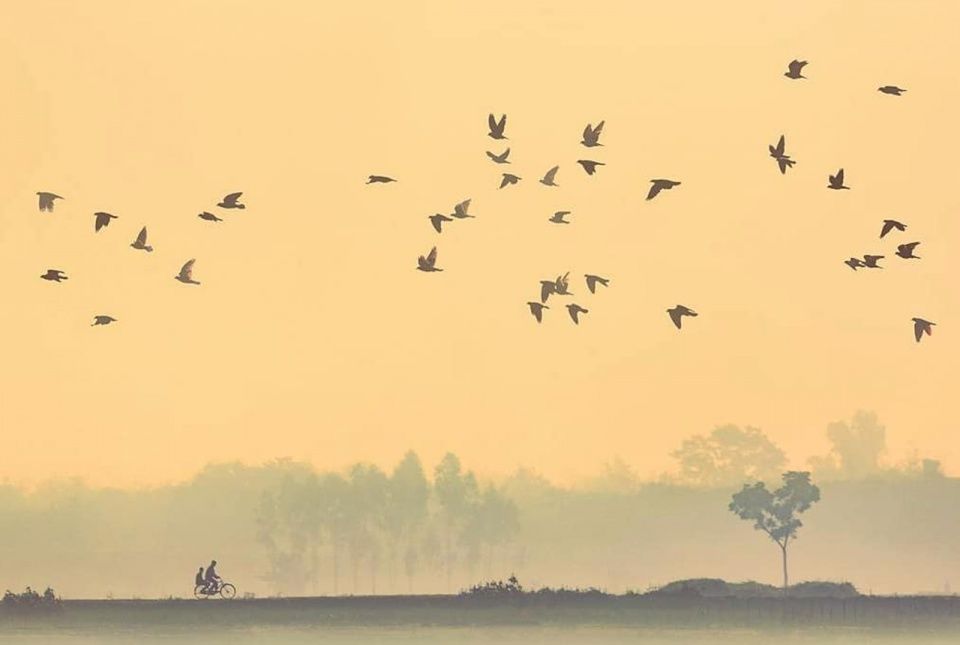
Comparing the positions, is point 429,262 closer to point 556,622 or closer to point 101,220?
point 101,220

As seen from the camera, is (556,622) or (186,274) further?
(556,622)

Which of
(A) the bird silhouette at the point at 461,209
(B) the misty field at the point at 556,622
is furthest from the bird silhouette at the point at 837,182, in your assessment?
(B) the misty field at the point at 556,622

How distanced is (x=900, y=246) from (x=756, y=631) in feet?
176

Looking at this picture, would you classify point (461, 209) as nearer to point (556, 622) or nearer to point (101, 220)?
point (101, 220)

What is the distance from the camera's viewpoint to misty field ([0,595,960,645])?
91750 millimetres

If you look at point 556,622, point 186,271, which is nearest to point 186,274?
point 186,271

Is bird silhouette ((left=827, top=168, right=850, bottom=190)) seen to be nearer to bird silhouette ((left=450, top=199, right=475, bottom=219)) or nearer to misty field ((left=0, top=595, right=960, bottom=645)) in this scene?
bird silhouette ((left=450, top=199, right=475, bottom=219))

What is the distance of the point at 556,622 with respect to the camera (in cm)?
9656

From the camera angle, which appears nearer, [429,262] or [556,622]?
[429,262]

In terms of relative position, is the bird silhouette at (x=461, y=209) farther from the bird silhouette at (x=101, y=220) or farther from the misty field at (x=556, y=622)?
the misty field at (x=556, y=622)

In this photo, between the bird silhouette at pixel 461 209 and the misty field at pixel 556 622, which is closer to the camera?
the bird silhouette at pixel 461 209

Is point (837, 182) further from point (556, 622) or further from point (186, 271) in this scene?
point (556, 622)

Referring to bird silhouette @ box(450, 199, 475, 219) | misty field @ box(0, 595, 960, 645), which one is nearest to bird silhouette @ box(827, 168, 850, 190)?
bird silhouette @ box(450, 199, 475, 219)

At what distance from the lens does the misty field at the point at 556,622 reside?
301ft
